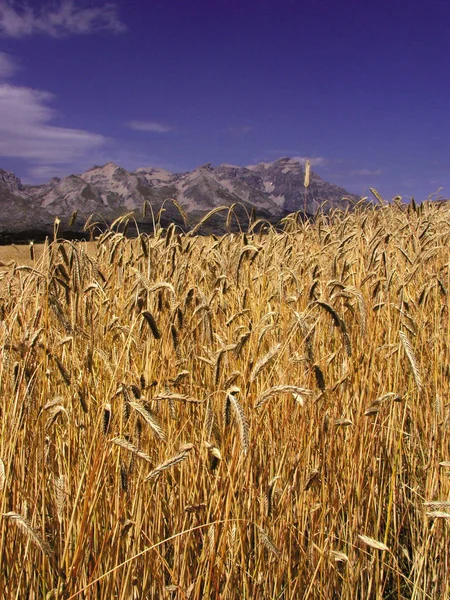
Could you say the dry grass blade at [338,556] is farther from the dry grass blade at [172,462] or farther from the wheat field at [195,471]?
the dry grass blade at [172,462]

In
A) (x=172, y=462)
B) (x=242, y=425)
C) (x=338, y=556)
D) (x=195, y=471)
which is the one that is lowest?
(x=338, y=556)

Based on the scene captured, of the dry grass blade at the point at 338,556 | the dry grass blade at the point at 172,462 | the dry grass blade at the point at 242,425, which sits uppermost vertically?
the dry grass blade at the point at 242,425

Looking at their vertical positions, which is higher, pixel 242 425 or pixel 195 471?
pixel 242 425

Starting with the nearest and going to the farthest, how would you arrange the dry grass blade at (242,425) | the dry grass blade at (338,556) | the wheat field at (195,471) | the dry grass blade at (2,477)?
the dry grass blade at (242,425)
the dry grass blade at (2,477)
the wheat field at (195,471)
the dry grass blade at (338,556)

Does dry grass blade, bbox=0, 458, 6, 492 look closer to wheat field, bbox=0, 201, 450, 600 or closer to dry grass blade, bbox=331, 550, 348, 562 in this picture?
wheat field, bbox=0, 201, 450, 600

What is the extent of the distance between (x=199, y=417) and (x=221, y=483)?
0.33 meters

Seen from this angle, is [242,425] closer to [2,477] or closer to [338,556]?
[2,477]

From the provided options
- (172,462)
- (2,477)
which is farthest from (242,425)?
(2,477)

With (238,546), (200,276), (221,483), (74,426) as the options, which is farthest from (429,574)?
(200,276)

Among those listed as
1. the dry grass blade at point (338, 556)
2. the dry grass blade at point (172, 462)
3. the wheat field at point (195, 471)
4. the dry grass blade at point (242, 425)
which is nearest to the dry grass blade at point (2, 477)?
the wheat field at point (195, 471)

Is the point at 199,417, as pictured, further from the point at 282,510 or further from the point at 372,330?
the point at 372,330

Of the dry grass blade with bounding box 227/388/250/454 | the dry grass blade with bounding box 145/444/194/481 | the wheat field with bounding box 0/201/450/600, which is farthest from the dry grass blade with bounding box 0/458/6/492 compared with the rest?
the dry grass blade with bounding box 227/388/250/454

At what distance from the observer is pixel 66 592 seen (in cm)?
129

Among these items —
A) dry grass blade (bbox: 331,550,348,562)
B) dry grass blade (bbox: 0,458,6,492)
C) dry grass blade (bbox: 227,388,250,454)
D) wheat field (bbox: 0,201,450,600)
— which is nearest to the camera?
dry grass blade (bbox: 227,388,250,454)
